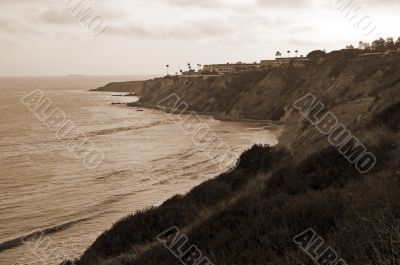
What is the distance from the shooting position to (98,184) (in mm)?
29172

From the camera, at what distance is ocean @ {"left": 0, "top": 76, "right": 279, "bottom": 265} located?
1938cm

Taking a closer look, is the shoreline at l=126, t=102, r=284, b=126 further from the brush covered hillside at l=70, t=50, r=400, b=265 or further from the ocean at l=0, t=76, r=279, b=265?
the brush covered hillside at l=70, t=50, r=400, b=265

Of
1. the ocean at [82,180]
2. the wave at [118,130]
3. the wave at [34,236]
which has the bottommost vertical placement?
the wave at [34,236]

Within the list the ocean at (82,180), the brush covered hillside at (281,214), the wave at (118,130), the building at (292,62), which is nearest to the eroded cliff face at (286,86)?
the building at (292,62)

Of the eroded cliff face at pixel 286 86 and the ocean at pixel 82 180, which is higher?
the eroded cliff face at pixel 286 86

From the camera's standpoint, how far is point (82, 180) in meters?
30.3

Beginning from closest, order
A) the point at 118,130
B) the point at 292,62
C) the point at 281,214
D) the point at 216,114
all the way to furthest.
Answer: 1. the point at 281,214
2. the point at 118,130
3. the point at 216,114
4. the point at 292,62

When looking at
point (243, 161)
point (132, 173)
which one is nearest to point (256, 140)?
point (132, 173)

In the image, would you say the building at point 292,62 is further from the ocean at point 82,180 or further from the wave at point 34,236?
the wave at point 34,236

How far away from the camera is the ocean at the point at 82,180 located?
63.6 feet

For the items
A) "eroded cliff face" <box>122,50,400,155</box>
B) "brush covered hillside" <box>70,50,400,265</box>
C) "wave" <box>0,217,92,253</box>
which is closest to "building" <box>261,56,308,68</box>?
"eroded cliff face" <box>122,50,400,155</box>

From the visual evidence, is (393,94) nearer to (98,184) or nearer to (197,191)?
(197,191)

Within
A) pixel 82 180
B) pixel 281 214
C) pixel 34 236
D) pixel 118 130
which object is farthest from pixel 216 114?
pixel 281 214

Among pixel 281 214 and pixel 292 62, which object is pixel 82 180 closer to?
pixel 281 214
